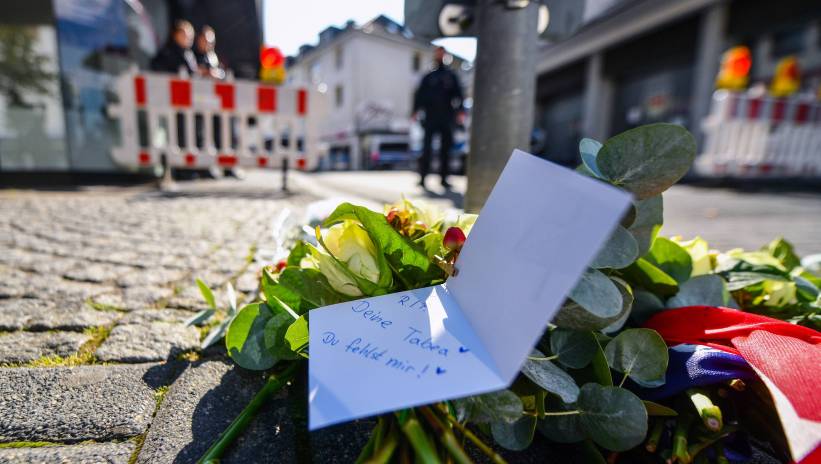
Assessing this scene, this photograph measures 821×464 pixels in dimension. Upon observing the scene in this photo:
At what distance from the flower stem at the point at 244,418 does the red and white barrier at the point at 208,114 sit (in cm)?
482

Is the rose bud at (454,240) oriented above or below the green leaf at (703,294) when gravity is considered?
above

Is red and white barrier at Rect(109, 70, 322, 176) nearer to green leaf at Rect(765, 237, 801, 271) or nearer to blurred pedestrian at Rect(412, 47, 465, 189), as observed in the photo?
blurred pedestrian at Rect(412, 47, 465, 189)

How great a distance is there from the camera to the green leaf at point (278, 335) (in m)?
A: 0.78

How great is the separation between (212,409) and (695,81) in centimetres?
1271

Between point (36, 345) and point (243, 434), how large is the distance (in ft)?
2.41

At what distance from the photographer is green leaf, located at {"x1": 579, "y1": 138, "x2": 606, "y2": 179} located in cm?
66

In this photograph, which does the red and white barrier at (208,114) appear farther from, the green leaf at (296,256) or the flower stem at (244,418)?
the flower stem at (244,418)

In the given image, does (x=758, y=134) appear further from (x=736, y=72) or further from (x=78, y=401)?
(x=78, y=401)

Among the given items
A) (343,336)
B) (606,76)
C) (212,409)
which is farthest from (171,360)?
(606,76)

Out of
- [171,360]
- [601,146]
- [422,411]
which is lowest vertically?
[171,360]

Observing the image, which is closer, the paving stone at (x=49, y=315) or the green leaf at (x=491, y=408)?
the green leaf at (x=491, y=408)

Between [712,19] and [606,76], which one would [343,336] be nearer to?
[712,19]

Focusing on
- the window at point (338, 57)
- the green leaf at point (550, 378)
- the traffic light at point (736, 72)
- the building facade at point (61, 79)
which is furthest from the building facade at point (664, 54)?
the window at point (338, 57)

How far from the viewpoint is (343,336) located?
0.59 meters
